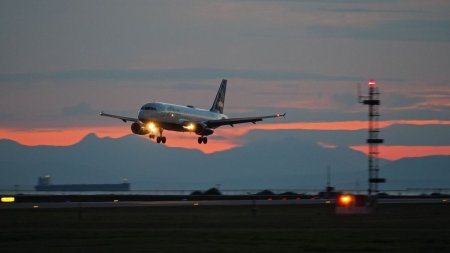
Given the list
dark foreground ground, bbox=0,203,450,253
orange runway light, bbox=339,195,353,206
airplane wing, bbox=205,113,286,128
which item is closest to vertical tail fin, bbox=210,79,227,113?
airplane wing, bbox=205,113,286,128

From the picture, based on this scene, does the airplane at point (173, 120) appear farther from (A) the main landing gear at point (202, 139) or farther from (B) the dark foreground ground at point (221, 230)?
(B) the dark foreground ground at point (221, 230)

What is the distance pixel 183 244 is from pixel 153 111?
196ft

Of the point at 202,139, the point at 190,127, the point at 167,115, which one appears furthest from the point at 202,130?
the point at 167,115

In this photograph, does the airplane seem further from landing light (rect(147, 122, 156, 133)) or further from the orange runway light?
the orange runway light

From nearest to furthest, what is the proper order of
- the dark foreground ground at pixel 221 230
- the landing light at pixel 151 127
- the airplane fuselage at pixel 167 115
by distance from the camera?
the dark foreground ground at pixel 221 230, the airplane fuselage at pixel 167 115, the landing light at pixel 151 127

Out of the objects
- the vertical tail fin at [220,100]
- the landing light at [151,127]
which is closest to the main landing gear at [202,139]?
the landing light at [151,127]

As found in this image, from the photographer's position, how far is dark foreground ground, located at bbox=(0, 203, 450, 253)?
4150cm

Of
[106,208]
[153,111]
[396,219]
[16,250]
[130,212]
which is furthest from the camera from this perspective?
[153,111]

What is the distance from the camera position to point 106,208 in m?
77.2

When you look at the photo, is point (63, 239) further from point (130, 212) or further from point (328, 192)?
point (328, 192)

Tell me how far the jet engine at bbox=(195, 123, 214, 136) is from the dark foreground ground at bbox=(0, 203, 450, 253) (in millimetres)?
32985

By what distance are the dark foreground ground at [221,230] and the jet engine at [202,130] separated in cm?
3299

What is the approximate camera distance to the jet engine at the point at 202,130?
4213 inches

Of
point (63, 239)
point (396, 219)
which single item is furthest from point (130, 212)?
point (63, 239)
